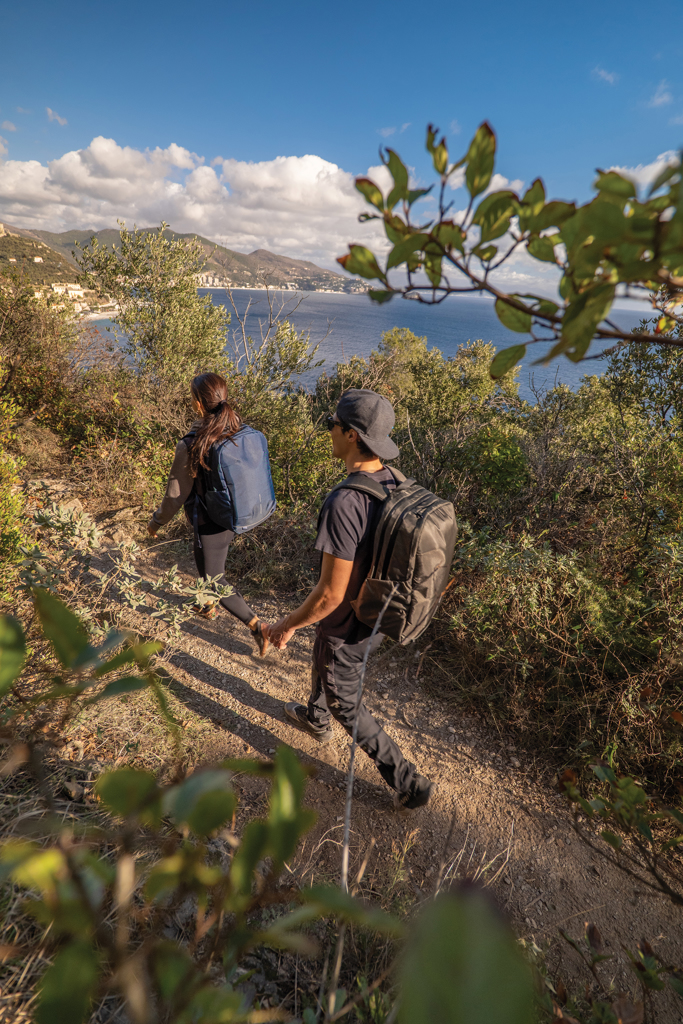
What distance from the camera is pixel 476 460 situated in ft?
18.8

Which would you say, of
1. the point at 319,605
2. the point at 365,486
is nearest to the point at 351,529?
the point at 365,486

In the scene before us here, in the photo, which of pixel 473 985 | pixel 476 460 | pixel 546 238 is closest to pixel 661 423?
pixel 476 460

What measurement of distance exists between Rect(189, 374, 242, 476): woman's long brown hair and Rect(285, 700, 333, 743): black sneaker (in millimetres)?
2062

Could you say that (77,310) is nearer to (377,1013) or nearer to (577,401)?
(377,1013)

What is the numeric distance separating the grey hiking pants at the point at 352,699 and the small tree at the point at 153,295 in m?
9.07

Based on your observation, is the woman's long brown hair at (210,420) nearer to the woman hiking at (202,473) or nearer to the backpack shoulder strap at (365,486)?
the woman hiking at (202,473)

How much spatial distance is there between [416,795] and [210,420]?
3.11 metres

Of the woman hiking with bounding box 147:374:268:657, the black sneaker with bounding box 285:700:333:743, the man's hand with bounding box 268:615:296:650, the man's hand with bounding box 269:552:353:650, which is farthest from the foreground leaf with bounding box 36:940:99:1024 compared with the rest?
the black sneaker with bounding box 285:700:333:743

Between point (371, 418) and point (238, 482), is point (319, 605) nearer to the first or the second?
point (371, 418)

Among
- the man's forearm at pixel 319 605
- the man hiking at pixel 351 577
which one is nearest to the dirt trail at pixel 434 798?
the man hiking at pixel 351 577

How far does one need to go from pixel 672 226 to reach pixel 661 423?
8142mm

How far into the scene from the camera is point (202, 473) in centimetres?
381

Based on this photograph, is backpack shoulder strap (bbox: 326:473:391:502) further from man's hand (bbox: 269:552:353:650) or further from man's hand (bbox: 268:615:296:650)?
man's hand (bbox: 268:615:296:650)

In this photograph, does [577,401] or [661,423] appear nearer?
[661,423]
